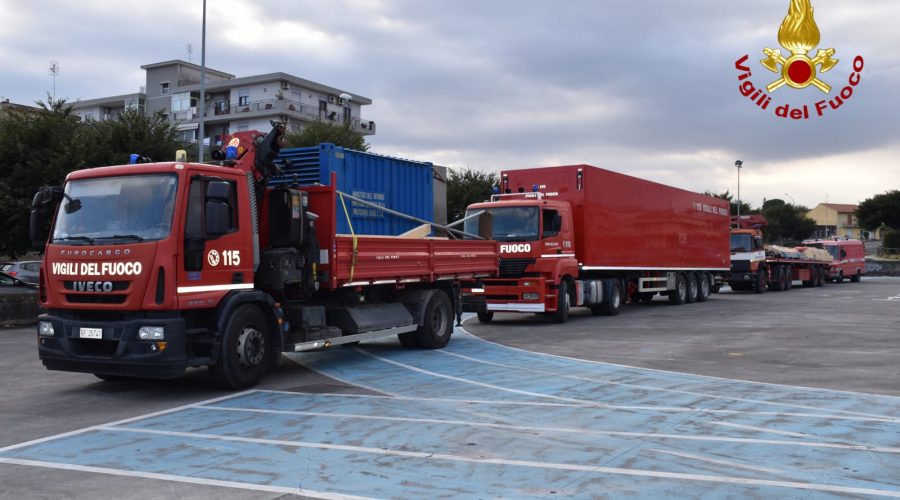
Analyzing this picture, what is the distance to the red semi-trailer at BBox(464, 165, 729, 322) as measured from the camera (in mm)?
17828

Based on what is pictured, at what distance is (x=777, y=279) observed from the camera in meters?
36.1

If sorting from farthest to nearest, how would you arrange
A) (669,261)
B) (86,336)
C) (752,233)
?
1. (752,233)
2. (669,261)
3. (86,336)

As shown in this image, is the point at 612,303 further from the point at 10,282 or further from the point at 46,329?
the point at 10,282

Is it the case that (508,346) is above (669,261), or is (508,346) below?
below

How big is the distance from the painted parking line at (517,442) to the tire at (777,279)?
93.3ft

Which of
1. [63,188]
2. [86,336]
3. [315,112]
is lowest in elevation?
[86,336]

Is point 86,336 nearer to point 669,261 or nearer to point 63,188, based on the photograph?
point 63,188

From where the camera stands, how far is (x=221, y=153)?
33.0 feet

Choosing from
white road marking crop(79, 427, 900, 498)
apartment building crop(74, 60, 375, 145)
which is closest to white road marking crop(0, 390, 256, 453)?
white road marking crop(79, 427, 900, 498)

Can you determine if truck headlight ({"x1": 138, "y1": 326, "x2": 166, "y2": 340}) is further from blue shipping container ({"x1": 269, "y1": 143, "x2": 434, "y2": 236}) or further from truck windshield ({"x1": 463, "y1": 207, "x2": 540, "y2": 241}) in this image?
truck windshield ({"x1": 463, "y1": 207, "x2": 540, "y2": 241})

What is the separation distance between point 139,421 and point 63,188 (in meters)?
3.30

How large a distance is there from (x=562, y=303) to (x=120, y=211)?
11.7 m

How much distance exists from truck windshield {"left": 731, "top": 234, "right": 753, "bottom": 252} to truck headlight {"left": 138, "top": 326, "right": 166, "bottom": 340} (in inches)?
1195

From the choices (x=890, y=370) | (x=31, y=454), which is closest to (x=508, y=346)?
(x=890, y=370)
